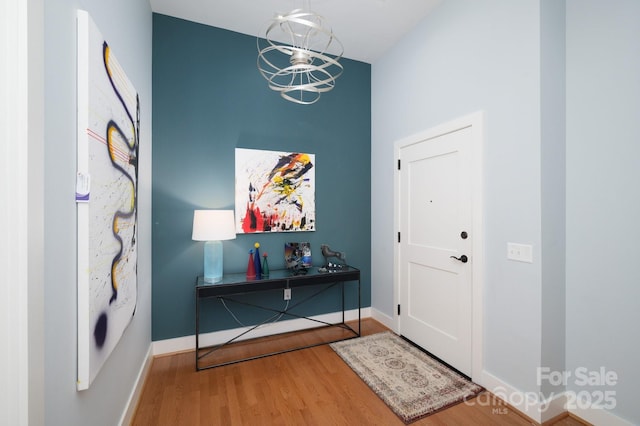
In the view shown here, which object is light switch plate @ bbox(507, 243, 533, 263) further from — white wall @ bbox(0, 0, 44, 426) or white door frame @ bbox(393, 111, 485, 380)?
white wall @ bbox(0, 0, 44, 426)

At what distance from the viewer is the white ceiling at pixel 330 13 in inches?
96.0

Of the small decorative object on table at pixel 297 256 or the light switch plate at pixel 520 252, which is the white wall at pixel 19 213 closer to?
the small decorative object on table at pixel 297 256

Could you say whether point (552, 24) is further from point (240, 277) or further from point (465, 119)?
point (240, 277)

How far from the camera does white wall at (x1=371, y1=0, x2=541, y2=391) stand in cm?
178

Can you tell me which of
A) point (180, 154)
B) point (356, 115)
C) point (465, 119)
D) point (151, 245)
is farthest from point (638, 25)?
point (151, 245)

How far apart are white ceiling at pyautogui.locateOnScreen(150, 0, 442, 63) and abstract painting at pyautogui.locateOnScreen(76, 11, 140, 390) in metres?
1.39

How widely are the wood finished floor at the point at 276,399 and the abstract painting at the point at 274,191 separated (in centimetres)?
133

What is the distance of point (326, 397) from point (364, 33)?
344 centimetres

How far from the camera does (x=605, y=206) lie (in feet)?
5.48

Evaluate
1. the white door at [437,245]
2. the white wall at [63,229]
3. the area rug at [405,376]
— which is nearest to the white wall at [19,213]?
the white wall at [63,229]

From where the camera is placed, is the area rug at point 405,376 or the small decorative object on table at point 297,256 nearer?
the area rug at point 405,376

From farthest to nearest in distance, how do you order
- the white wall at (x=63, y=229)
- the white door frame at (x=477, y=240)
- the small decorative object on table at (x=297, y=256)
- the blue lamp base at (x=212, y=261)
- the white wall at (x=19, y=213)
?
1. the small decorative object on table at (x=297, y=256)
2. the blue lamp base at (x=212, y=261)
3. the white door frame at (x=477, y=240)
4. the white wall at (x=63, y=229)
5. the white wall at (x=19, y=213)

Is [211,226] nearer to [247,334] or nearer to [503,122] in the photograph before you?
[247,334]

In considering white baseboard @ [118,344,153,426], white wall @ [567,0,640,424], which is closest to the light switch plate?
white wall @ [567,0,640,424]
